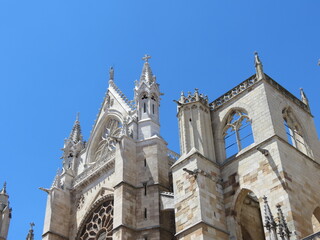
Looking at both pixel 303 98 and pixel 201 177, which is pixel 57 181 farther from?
pixel 303 98

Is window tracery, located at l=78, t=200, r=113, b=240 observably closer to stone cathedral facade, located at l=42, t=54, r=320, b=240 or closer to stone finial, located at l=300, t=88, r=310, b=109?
stone cathedral facade, located at l=42, t=54, r=320, b=240

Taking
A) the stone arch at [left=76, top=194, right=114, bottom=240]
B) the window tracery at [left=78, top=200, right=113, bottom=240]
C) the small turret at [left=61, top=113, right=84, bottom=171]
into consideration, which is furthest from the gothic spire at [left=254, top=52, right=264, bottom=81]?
the small turret at [left=61, top=113, right=84, bottom=171]

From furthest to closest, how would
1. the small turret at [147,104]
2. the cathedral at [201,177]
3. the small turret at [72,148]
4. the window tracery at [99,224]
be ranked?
the small turret at [72,148] → the small turret at [147,104] → the window tracery at [99,224] → the cathedral at [201,177]

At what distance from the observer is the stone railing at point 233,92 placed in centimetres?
1897

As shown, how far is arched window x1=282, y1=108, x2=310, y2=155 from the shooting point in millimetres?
18672

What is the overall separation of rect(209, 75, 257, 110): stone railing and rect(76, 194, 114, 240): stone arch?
6423 millimetres

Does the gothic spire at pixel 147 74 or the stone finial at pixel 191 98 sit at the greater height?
the gothic spire at pixel 147 74

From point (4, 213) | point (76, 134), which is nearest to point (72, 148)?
point (76, 134)

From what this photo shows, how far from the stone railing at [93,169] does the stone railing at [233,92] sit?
5.85 m

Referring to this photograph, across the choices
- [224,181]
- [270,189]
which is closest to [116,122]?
[224,181]

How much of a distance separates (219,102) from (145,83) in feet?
20.1

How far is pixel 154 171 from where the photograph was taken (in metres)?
21.4

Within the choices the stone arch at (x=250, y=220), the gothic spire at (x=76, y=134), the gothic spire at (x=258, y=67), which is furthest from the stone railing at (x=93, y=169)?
the gothic spire at (x=258, y=67)

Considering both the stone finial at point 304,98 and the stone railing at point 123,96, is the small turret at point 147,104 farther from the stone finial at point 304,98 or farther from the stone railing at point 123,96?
the stone finial at point 304,98
